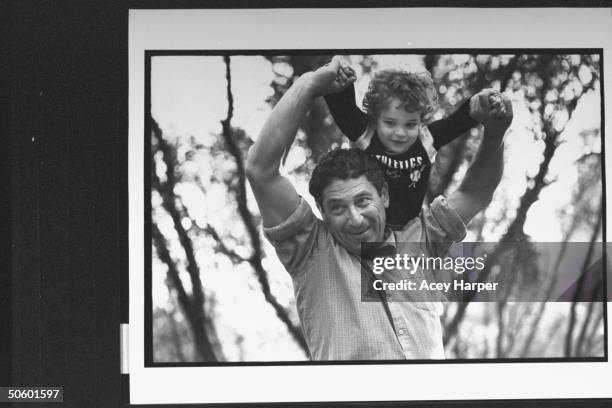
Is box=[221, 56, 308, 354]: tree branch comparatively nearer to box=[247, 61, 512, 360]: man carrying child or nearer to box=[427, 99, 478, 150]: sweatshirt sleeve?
box=[247, 61, 512, 360]: man carrying child

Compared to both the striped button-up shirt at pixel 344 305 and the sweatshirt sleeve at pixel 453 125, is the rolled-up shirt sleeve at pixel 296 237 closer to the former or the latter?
the striped button-up shirt at pixel 344 305

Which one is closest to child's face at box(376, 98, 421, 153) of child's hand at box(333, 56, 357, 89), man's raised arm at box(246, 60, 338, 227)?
child's hand at box(333, 56, 357, 89)

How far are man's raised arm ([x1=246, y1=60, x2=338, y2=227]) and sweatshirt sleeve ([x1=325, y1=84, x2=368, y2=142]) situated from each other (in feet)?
0.25

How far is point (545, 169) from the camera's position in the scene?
395cm

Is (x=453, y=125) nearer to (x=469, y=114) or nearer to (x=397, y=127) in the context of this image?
(x=469, y=114)

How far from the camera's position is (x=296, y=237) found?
395cm

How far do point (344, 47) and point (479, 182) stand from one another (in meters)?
0.96

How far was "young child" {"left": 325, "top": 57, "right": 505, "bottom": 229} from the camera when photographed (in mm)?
3959

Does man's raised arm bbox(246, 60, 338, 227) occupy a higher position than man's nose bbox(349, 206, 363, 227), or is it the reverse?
man's raised arm bbox(246, 60, 338, 227)

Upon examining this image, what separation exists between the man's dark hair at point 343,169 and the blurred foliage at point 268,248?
45 mm

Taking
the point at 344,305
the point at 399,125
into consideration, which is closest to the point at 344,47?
the point at 399,125

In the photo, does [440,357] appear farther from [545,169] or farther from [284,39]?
[284,39]
